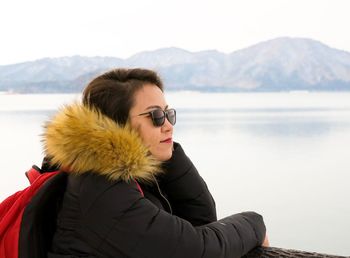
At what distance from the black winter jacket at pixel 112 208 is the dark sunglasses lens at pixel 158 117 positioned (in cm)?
9

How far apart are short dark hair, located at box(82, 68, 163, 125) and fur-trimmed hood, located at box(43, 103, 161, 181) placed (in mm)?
51

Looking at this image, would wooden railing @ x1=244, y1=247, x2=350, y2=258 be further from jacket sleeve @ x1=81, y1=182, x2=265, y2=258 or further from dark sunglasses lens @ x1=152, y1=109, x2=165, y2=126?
dark sunglasses lens @ x1=152, y1=109, x2=165, y2=126

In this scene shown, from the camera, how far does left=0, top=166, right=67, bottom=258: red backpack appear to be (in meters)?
1.13

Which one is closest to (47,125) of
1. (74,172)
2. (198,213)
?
(74,172)

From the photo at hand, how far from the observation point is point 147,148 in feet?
4.14

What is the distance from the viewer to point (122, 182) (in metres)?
1.11

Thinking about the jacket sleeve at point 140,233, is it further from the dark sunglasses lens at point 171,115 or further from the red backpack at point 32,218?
the dark sunglasses lens at point 171,115

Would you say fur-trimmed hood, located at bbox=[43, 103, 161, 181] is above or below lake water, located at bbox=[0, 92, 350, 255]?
above

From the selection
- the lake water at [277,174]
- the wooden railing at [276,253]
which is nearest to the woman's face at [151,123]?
the lake water at [277,174]

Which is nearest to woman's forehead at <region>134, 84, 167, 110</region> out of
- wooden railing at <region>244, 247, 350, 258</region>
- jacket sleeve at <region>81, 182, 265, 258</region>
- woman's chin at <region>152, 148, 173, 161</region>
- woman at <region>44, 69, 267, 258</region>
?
woman at <region>44, 69, 267, 258</region>

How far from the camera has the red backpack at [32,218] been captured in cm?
113

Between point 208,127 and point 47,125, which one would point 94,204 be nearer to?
point 47,125

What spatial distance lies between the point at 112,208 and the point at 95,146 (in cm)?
A: 15

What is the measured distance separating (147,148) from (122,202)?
21 centimetres
